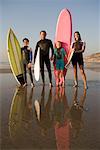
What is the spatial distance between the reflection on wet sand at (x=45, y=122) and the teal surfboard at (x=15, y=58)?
2698mm

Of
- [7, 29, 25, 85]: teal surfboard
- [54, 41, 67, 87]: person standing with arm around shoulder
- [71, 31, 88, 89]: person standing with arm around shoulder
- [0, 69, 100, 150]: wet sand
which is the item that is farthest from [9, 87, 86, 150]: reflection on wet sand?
[7, 29, 25, 85]: teal surfboard

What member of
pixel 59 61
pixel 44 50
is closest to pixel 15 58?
pixel 44 50

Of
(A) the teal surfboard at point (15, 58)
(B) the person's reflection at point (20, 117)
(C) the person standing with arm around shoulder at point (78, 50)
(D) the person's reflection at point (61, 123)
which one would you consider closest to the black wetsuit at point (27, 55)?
(A) the teal surfboard at point (15, 58)

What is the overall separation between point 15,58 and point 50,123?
5.21 meters

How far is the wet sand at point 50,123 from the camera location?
10.2 ft

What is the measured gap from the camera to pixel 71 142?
3.14m

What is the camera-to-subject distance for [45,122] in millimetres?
4086

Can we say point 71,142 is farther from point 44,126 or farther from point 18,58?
point 18,58

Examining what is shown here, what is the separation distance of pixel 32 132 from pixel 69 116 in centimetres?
110

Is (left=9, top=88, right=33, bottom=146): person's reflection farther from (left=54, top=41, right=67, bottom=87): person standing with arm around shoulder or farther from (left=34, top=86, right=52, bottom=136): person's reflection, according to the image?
(left=54, top=41, right=67, bottom=87): person standing with arm around shoulder

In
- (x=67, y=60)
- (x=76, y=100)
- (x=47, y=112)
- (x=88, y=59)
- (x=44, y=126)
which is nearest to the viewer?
(x=44, y=126)

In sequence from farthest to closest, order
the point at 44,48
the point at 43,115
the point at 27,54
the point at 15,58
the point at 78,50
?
the point at 15,58 < the point at 27,54 < the point at 44,48 < the point at 78,50 < the point at 43,115

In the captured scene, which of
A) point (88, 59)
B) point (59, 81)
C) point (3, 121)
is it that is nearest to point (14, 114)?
point (3, 121)

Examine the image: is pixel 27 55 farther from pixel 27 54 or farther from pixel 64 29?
pixel 64 29
